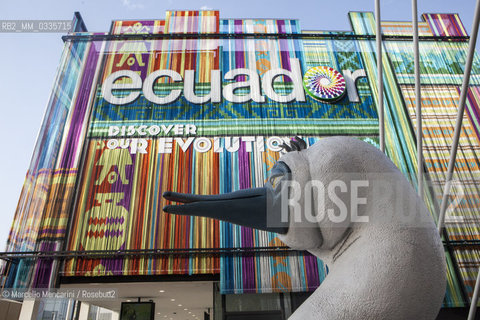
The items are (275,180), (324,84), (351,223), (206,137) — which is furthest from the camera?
(324,84)

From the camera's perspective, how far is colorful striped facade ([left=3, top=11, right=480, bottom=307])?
6.66 metres

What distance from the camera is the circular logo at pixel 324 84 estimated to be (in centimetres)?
830

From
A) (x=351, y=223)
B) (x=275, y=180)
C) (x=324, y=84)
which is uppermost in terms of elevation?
(x=324, y=84)

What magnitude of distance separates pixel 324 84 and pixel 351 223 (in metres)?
7.85

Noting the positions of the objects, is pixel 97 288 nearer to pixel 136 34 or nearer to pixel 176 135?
pixel 176 135

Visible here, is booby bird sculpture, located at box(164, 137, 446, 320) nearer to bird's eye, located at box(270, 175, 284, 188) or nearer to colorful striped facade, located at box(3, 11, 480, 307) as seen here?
bird's eye, located at box(270, 175, 284, 188)

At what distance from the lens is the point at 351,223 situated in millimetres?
1096

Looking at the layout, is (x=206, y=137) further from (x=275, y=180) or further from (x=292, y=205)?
(x=292, y=205)

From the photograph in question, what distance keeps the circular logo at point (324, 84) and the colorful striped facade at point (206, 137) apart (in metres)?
0.21

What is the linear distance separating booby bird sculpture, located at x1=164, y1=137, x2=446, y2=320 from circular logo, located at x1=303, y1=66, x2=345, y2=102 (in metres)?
7.43

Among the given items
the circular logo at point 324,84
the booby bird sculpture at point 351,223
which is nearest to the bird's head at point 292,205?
the booby bird sculpture at point 351,223

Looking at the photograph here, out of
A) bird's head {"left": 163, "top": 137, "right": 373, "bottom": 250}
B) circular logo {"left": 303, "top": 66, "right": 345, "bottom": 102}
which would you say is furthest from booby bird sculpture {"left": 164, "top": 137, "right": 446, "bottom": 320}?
circular logo {"left": 303, "top": 66, "right": 345, "bottom": 102}

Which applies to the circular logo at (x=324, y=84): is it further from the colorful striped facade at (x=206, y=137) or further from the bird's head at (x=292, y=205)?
the bird's head at (x=292, y=205)

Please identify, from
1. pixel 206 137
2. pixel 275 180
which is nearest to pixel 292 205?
pixel 275 180
